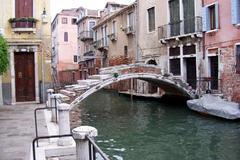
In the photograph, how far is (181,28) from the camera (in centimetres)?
1939

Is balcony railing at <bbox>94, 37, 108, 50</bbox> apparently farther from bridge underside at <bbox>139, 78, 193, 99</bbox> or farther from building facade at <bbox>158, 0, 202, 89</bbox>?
bridge underside at <bbox>139, 78, 193, 99</bbox>

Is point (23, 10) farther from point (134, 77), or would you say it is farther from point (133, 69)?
point (134, 77)

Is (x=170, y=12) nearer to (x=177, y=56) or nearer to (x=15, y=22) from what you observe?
(x=177, y=56)

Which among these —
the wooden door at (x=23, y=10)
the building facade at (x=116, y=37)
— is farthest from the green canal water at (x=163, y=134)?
the building facade at (x=116, y=37)

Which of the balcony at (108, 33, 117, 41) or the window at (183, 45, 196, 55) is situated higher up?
the balcony at (108, 33, 117, 41)

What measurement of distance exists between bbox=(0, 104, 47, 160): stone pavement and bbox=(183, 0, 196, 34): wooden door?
8908 mm

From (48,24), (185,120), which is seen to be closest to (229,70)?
(185,120)

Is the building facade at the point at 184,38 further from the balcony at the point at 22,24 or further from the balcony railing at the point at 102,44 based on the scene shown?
the balcony railing at the point at 102,44

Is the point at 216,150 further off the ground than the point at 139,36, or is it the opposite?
the point at 139,36

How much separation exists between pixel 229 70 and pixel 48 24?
8119 mm

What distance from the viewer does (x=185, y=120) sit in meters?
14.5

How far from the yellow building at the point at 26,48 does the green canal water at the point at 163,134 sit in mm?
2693

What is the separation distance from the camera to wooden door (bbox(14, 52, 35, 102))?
16.7m

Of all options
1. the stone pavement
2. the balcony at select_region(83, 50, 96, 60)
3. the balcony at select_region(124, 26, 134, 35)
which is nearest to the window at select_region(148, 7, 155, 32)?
the balcony at select_region(124, 26, 134, 35)
